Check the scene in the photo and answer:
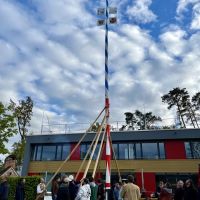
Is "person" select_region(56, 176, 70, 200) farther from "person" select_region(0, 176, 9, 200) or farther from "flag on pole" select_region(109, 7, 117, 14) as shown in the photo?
"flag on pole" select_region(109, 7, 117, 14)

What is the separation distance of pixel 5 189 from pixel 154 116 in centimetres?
3917

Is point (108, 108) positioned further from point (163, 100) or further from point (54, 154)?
point (163, 100)

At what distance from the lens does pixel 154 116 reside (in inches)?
1729

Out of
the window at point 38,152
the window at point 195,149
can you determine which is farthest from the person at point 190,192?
the window at point 38,152

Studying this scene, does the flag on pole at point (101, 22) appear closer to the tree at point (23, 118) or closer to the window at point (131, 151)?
Result: the window at point (131, 151)

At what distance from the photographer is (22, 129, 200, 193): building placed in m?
20.9

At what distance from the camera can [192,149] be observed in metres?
21.2

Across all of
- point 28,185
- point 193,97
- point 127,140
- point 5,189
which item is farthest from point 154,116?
point 5,189

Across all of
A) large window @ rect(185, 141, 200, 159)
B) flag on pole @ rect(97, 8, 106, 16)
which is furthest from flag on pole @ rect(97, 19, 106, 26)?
large window @ rect(185, 141, 200, 159)

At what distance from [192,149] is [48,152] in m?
13.2

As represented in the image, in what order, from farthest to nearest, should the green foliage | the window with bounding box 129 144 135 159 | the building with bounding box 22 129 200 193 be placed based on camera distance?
1. the green foliage
2. the window with bounding box 129 144 135 159
3. the building with bounding box 22 129 200 193

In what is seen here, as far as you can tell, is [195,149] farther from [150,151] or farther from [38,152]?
[38,152]

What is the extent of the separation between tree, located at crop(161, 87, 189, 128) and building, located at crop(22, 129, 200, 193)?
15.7 m

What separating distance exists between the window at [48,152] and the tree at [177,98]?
19.8 meters
